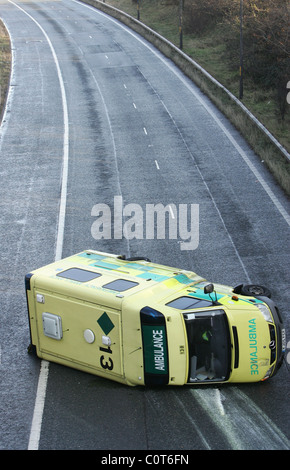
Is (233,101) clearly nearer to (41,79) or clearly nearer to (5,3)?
(41,79)

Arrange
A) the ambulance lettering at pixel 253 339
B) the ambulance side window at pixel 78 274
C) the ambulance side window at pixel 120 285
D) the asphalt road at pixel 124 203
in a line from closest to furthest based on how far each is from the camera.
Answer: the asphalt road at pixel 124 203 → the ambulance lettering at pixel 253 339 → the ambulance side window at pixel 120 285 → the ambulance side window at pixel 78 274

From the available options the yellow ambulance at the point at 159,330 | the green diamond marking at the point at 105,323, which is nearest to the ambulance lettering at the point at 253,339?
the yellow ambulance at the point at 159,330

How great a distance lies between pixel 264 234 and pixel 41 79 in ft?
83.9

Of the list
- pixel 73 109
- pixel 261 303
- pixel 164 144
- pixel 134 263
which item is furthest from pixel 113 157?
pixel 261 303

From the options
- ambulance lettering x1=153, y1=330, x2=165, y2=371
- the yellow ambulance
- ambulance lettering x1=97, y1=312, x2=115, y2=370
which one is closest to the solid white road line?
the yellow ambulance

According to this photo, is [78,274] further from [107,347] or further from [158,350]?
[158,350]

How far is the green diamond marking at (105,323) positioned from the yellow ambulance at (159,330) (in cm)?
2

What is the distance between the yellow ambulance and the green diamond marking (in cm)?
2

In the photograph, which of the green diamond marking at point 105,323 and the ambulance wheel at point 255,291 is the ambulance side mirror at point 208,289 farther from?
the green diamond marking at point 105,323

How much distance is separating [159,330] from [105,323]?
104 cm

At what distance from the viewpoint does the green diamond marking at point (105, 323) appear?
11.8 m

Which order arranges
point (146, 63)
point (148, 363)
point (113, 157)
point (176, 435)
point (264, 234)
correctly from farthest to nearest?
point (146, 63), point (113, 157), point (264, 234), point (148, 363), point (176, 435)

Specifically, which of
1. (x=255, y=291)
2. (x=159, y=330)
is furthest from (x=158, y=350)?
(x=255, y=291)

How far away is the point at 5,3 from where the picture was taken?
7619cm
